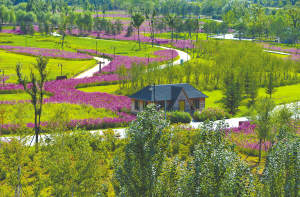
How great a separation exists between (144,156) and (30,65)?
6907 cm

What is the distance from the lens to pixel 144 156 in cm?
1529

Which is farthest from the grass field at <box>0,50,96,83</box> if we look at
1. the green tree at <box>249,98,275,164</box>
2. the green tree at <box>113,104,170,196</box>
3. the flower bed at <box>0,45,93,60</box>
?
the green tree at <box>113,104,170,196</box>

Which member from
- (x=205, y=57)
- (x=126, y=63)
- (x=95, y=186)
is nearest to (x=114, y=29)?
(x=205, y=57)

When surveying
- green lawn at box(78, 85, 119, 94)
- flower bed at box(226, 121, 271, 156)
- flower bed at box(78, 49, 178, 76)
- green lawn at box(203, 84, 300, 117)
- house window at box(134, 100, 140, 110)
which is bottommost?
green lawn at box(203, 84, 300, 117)

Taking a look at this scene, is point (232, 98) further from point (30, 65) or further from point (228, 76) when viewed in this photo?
point (30, 65)

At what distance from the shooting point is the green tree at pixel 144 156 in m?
15.2

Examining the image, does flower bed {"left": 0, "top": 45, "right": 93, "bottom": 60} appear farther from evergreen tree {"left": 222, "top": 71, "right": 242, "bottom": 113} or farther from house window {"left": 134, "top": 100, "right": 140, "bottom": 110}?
evergreen tree {"left": 222, "top": 71, "right": 242, "bottom": 113}

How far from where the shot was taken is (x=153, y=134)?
15.3 meters

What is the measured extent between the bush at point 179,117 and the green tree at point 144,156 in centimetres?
2501

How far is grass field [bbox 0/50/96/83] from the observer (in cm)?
7178

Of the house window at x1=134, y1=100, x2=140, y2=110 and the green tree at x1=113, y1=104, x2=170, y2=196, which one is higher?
the green tree at x1=113, y1=104, x2=170, y2=196

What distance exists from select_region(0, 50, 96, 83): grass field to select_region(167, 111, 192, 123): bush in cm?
3409

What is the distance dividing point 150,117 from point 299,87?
190ft

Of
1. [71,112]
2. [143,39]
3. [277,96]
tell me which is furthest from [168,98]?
[143,39]
